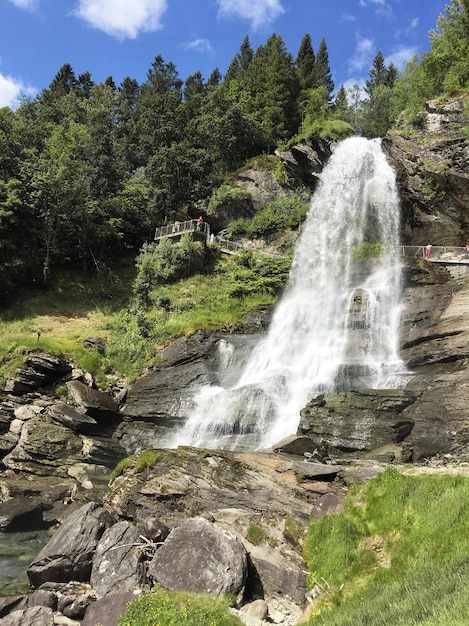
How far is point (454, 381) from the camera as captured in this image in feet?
49.1

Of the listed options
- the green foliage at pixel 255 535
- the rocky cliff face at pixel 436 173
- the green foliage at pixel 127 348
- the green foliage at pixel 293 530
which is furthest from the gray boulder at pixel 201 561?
the rocky cliff face at pixel 436 173

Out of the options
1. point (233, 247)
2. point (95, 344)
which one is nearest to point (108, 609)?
point (95, 344)

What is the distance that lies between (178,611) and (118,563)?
243 cm

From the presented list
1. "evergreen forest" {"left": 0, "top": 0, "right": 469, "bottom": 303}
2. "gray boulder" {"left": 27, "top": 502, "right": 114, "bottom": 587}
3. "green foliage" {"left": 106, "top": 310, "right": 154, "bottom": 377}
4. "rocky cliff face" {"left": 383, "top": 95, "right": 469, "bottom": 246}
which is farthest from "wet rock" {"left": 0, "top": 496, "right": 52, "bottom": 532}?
"rocky cliff face" {"left": 383, "top": 95, "right": 469, "bottom": 246}

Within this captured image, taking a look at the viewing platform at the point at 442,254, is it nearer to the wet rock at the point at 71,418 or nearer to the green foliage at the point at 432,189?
the green foliage at the point at 432,189

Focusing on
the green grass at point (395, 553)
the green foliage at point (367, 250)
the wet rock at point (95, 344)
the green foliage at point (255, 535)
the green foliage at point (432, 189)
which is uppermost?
the green foliage at point (432, 189)

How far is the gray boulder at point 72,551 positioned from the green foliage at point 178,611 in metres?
2.76

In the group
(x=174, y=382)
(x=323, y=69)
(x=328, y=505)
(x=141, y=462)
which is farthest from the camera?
(x=323, y=69)

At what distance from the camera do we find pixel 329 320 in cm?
2597

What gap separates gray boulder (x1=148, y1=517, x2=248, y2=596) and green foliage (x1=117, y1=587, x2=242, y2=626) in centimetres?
27

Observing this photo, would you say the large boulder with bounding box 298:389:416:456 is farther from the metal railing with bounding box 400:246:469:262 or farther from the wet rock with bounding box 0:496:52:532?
the metal railing with bounding box 400:246:469:262

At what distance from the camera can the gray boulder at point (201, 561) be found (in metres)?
8.11

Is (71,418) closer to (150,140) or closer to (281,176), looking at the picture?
(281,176)

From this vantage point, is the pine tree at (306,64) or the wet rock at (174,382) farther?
the pine tree at (306,64)
